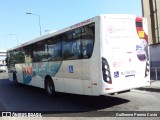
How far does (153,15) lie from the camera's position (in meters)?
33.9

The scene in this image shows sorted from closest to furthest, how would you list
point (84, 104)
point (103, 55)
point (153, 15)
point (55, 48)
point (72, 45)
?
point (103, 55) < point (84, 104) < point (72, 45) < point (55, 48) < point (153, 15)

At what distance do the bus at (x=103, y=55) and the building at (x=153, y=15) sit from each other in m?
23.0

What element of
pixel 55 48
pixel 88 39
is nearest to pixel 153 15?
pixel 55 48

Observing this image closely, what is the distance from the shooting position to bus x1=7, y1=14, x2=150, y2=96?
9594mm

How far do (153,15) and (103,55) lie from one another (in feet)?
85.4

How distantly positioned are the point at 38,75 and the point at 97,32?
21.6 ft

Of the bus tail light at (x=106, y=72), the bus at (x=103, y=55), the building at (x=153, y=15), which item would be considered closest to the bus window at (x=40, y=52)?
the bus at (x=103, y=55)

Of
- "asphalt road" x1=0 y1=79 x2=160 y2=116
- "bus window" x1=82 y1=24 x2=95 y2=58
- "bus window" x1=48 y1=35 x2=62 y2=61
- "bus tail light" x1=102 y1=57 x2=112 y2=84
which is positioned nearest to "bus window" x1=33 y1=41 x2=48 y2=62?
"bus window" x1=48 y1=35 x2=62 y2=61

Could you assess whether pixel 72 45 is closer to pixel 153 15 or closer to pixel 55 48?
pixel 55 48

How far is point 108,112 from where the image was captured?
365 inches

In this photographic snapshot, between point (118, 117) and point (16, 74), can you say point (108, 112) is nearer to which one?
point (118, 117)

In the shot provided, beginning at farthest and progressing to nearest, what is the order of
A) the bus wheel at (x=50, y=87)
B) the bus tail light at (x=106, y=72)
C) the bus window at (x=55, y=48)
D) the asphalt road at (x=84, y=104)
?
the bus wheel at (x=50, y=87) < the bus window at (x=55, y=48) < the asphalt road at (x=84, y=104) < the bus tail light at (x=106, y=72)

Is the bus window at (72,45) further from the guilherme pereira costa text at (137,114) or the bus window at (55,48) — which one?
the guilherme pereira costa text at (137,114)

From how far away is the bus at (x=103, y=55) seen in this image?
9.59 metres
